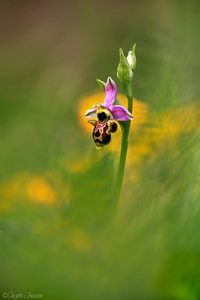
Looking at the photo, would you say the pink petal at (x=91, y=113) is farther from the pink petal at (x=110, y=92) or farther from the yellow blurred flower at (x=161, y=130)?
the yellow blurred flower at (x=161, y=130)

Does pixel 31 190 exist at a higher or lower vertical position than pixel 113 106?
lower

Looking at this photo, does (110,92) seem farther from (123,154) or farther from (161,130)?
(161,130)

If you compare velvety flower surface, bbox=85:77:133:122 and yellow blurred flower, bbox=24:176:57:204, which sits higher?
velvety flower surface, bbox=85:77:133:122

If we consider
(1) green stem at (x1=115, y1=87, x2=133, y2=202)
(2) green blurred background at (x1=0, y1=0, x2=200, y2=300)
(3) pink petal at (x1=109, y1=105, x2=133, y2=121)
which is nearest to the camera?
(2) green blurred background at (x1=0, y1=0, x2=200, y2=300)

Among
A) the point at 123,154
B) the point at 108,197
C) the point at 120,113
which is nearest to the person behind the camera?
the point at 108,197

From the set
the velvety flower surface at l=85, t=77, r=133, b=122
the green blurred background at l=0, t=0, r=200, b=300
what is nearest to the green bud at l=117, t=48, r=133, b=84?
the velvety flower surface at l=85, t=77, r=133, b=122

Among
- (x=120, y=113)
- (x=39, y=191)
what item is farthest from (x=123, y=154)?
(x=39, y=191)

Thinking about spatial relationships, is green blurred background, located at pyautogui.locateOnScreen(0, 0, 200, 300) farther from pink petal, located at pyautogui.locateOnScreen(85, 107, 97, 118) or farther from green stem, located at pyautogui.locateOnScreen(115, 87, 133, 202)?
pink petal, located at pyautogui.locateOnScreen(85, 107, 97, 118)
